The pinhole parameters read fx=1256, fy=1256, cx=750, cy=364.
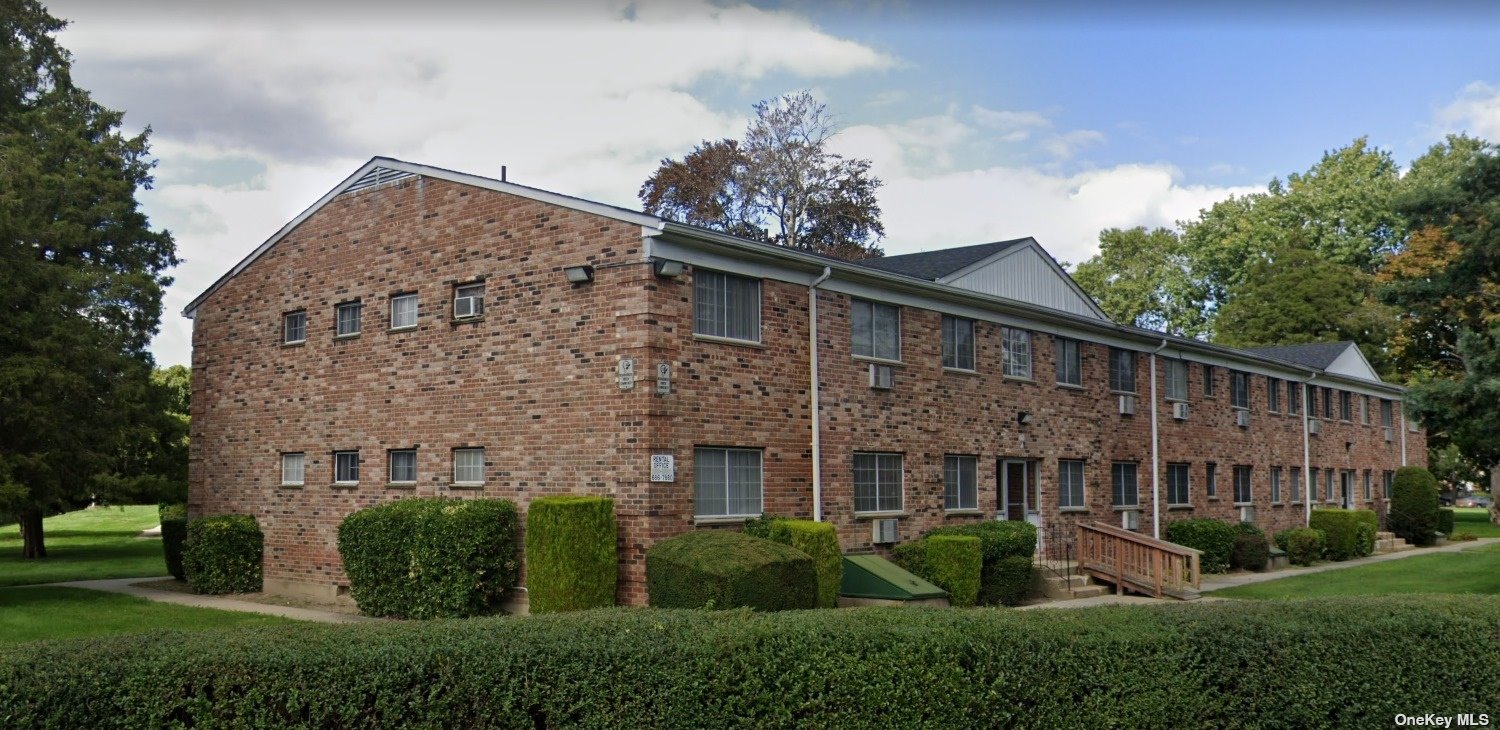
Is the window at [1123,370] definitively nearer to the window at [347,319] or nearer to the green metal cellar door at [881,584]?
the green metal cellar door at [881,584]

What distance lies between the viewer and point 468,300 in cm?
1838

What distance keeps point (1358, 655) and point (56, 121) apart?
3275 cm

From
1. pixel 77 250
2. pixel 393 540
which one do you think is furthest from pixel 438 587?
pixel 77 250

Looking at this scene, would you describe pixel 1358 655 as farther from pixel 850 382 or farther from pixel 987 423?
pixel 987 423

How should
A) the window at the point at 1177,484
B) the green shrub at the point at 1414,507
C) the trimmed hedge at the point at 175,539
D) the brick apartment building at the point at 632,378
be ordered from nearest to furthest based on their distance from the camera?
the brick apartment building at the point at 632,378 → the trimmed hedge at the point at 175,539 → the window at the point at 1177,484 → the green shrub at the point at 1414,507

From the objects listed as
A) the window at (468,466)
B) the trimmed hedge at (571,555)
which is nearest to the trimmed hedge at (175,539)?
the window at (468,466)

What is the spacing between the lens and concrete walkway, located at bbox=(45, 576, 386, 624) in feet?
57.6

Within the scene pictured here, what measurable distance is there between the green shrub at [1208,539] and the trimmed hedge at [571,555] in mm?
15042

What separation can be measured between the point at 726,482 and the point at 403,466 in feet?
17.7

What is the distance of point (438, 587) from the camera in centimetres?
1650

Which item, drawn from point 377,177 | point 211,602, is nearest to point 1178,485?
point 377,177

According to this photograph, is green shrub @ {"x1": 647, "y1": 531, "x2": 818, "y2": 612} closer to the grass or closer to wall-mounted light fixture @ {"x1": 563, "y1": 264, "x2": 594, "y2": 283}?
wall-mounted light fixture @ {"x1": 563, "y1": 264, "x2": 594, "y2": 283}

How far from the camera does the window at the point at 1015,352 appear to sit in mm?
22938

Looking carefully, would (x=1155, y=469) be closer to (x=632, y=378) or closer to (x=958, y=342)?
(x=958, y=342)
